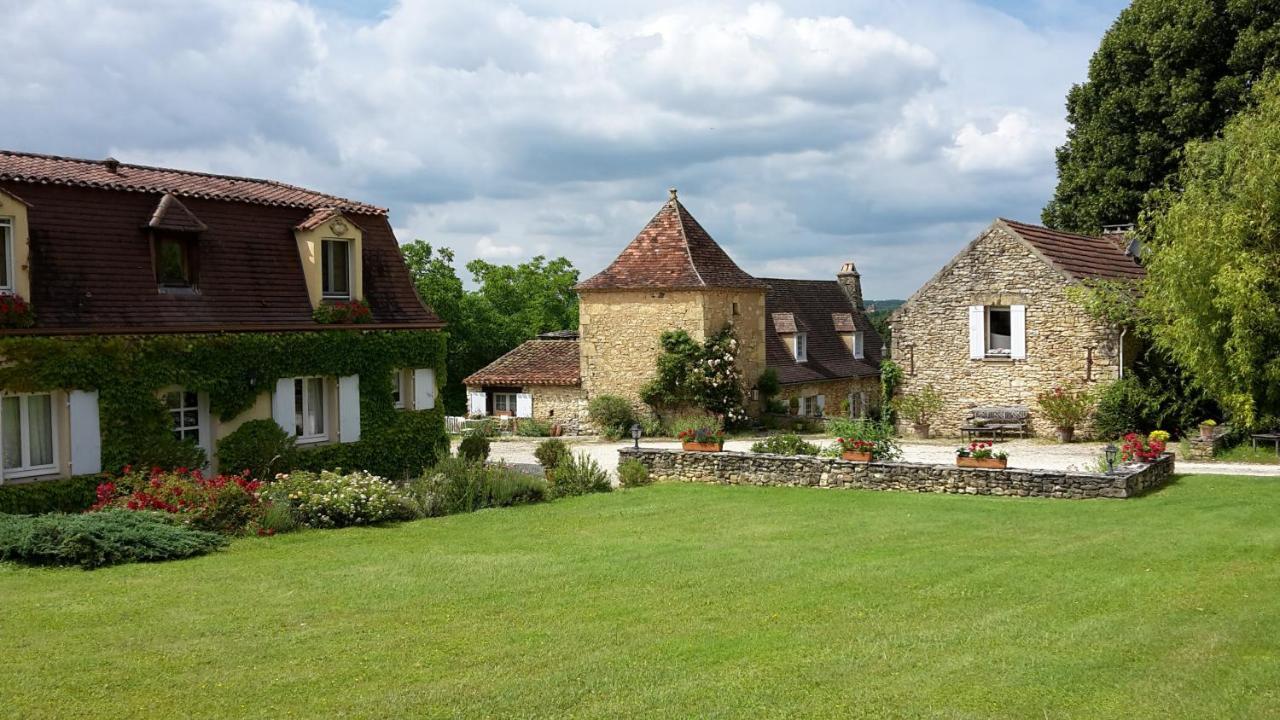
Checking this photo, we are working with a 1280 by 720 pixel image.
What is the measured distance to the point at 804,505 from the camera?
58.8ft

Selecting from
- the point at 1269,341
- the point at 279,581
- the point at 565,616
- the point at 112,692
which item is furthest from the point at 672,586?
the point at 1269,341

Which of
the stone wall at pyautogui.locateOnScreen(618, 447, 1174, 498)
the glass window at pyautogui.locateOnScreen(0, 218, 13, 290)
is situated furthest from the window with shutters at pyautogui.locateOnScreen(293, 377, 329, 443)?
the stone wall at pyautogui.locateOnScreen(618, 447, 1174, 498)

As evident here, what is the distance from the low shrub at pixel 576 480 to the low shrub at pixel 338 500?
338 centimetres

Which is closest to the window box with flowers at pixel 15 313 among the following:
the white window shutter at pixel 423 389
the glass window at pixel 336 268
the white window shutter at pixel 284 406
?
the white window shutter at pixel 284 406

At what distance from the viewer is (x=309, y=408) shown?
68.3ft

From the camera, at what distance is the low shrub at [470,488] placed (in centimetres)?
1800

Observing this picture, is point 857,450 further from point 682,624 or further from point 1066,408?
point 682,624

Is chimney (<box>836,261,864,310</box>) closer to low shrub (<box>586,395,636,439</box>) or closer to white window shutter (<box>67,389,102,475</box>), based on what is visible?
low shrub (<box>586,395,636,439</box>)

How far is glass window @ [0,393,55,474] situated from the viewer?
16047mm

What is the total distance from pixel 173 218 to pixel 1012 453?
717 inches

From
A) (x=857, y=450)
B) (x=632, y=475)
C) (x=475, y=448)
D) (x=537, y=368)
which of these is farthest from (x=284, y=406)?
(x=537, y=368)

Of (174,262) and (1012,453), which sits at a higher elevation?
(174,262)

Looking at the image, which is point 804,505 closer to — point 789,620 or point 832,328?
point 789,620

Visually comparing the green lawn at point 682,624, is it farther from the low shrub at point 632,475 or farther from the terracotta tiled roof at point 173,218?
the terracotta tiled roof at point 173,218
